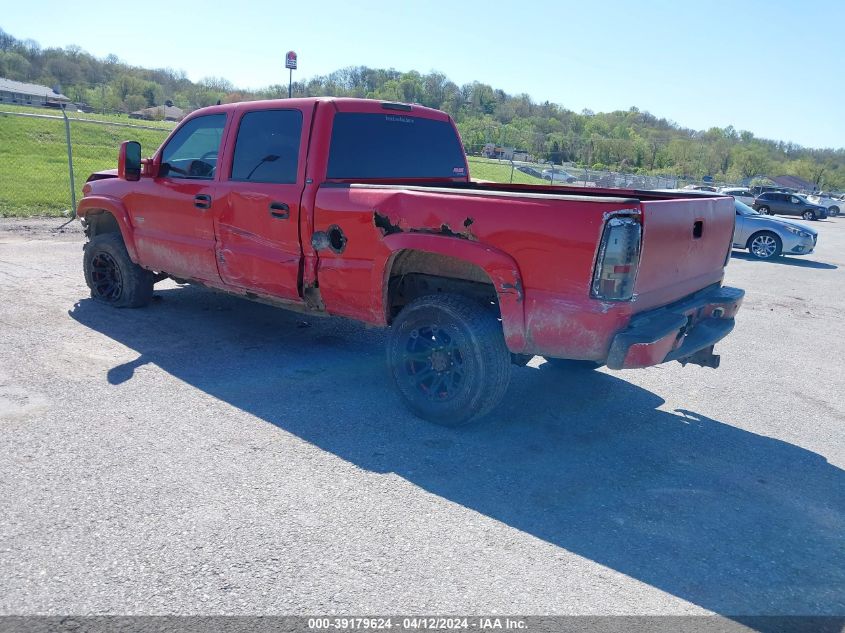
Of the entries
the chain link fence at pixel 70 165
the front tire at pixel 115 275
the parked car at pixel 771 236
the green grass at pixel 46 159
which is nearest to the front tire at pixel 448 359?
the front tire at pixel 115 275

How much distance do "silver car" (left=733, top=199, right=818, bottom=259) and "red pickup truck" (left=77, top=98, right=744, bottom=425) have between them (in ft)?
36.5

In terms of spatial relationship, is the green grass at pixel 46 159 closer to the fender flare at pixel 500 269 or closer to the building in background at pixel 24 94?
the fender flare at pixel 500 269

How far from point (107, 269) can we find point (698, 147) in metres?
78.1

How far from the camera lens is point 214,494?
3.28m

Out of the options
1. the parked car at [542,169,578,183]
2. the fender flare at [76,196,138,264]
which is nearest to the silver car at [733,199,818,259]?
the parked car at [542,169,578,183]

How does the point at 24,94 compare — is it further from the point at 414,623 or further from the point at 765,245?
the point at 414,623

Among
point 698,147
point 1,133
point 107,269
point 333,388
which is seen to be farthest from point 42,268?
point 698,147

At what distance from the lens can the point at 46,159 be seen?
27.7 metres

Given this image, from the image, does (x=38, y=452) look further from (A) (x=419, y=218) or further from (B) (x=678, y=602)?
(B) (x=678, y=602)

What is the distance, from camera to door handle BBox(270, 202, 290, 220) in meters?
4.66

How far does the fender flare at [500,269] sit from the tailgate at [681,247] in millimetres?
639

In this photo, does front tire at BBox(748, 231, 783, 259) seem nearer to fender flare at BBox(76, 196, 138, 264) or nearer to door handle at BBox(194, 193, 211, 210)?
door handle at BBox(194, 193, 211, 210)

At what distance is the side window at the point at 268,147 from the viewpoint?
480 centimetres

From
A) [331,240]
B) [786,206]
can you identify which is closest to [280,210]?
[331,240]
